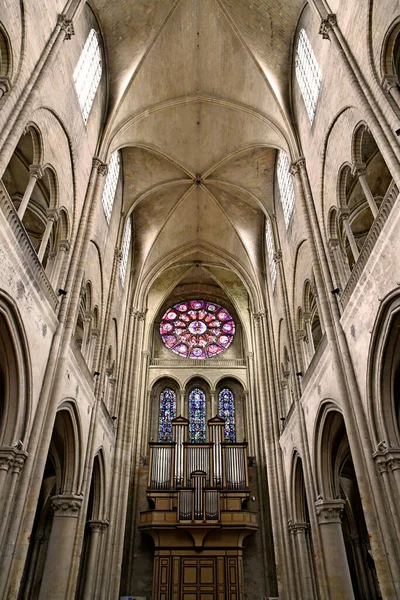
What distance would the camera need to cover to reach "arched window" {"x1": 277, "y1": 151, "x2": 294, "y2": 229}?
18.9 metres

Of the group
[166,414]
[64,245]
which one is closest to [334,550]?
[64,245]

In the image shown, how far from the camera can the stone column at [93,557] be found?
15955mm

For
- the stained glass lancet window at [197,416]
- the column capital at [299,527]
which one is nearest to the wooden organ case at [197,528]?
the stained glass lancet window at [197,416]

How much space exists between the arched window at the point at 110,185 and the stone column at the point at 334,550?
12.8 meters

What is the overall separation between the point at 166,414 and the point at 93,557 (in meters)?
11.1

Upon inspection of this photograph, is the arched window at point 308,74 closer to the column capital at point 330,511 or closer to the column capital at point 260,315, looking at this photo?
the column capital at point 260,315

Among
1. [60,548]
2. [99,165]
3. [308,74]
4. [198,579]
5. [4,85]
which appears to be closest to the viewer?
[4,85]

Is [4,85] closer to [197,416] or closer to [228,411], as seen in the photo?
[197,416]

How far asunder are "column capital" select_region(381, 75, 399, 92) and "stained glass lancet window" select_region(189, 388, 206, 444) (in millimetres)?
20216

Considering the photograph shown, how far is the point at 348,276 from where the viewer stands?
12383 mm

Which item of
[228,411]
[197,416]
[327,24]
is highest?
[327,24]

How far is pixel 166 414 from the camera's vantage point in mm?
27484

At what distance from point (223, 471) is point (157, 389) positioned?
263 inches

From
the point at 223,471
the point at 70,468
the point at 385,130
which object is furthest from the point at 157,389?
the point at 385,130
